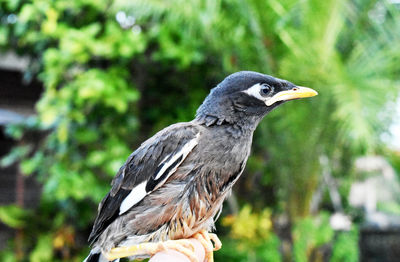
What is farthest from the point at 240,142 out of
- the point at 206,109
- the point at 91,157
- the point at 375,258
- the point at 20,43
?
the point at 375,258

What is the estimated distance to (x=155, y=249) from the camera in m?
1.07

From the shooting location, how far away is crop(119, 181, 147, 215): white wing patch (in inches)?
47.3

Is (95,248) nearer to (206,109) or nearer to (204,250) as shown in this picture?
(204,250)

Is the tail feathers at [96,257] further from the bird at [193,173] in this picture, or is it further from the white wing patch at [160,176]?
the white wing patch at [160,176]

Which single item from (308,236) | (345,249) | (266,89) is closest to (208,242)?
(266,89)

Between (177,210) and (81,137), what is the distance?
2.85 m

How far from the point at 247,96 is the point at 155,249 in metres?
0.44

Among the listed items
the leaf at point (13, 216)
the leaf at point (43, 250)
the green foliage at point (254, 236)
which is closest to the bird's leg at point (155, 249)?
the green foliage at point (254, 236)

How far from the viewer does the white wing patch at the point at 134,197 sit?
1.20m

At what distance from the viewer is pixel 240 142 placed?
1.14m

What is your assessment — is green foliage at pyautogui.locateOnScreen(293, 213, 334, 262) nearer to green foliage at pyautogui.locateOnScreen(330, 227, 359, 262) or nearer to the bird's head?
green foliage at pyautogui.locateOnScreen(330, 227, 359, 262)

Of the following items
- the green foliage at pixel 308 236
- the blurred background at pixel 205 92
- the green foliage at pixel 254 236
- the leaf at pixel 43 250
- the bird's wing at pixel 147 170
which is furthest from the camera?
the leaf at pixel 43 250

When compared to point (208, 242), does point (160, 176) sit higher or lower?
higher

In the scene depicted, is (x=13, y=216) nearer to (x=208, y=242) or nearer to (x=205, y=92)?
(x=205, y=92)
